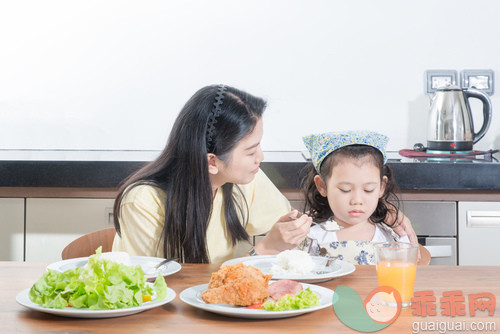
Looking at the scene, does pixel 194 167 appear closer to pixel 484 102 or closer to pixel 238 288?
pixel 238 288

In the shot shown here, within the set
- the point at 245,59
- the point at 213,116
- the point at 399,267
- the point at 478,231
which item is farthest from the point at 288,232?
the point at 245,59

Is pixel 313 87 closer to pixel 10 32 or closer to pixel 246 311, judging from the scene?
pixel 10 32

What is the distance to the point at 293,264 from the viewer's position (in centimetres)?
115

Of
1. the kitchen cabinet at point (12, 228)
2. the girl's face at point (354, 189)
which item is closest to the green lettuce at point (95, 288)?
the girl's face at point (354, 189)

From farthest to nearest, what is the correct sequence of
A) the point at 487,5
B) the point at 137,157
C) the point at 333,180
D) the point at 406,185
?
the point at 487,5
the point at 137,157
the point at 406,185
the point at 333,180

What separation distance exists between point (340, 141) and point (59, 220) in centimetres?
101

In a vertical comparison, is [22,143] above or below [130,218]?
above

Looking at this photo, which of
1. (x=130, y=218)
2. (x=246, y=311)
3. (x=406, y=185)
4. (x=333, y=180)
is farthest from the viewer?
(x=406, y=185)

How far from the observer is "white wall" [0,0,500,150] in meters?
2.66

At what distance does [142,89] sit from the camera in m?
2.71

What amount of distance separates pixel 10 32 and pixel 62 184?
88 cm

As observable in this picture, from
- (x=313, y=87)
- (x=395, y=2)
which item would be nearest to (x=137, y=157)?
(x=313, y=87)

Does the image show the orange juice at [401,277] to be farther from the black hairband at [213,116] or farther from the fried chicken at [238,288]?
the black hairband at [213,116]

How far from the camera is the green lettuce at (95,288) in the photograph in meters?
0.90
